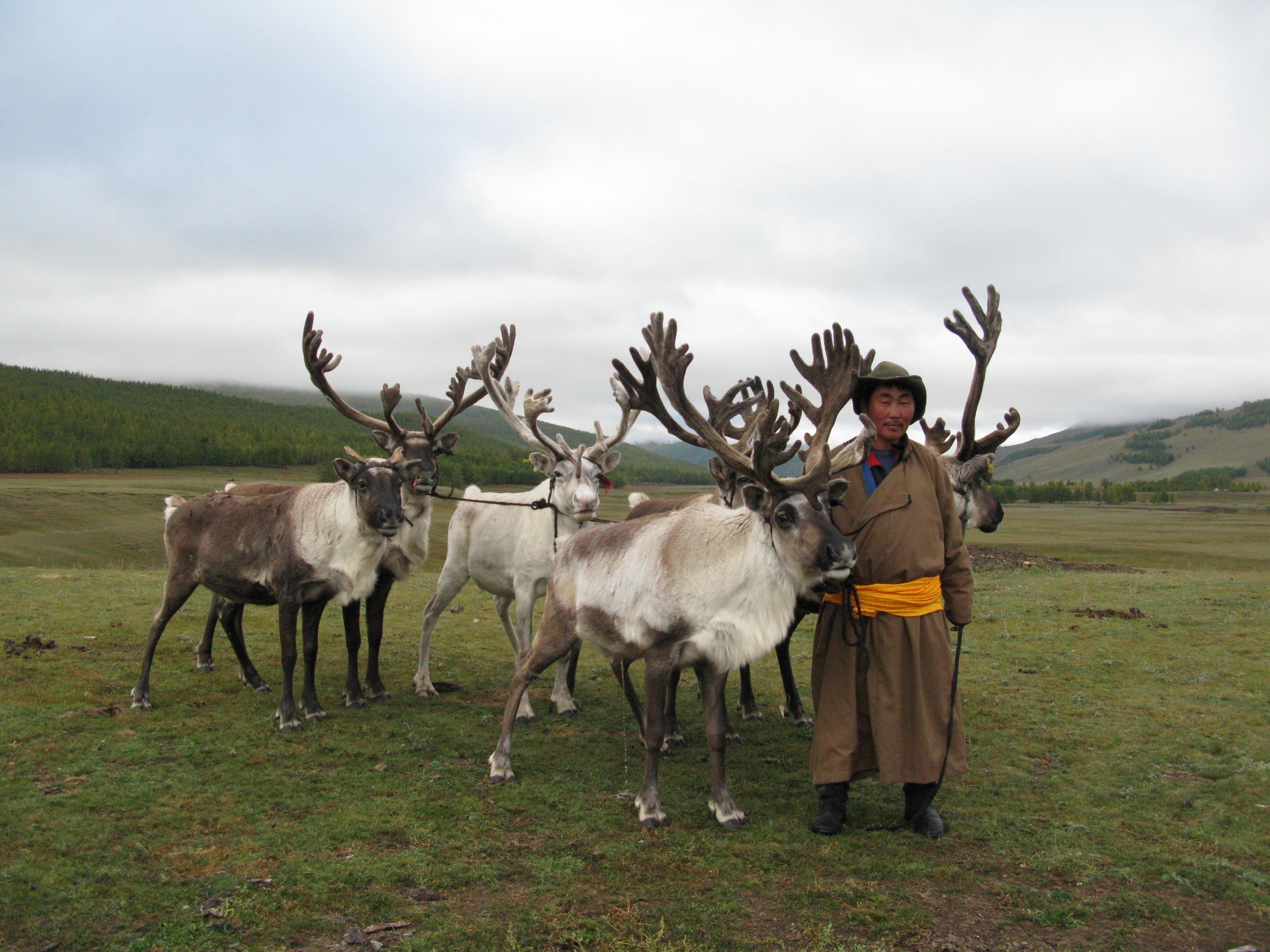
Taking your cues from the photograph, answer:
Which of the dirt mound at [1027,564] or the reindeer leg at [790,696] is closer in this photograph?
the reindeer leg at [790,696]

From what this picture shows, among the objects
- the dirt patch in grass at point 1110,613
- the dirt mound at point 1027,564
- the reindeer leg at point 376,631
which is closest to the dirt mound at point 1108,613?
the dirt patch in grass at point 1110,613

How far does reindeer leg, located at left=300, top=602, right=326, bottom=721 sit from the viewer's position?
8.19m

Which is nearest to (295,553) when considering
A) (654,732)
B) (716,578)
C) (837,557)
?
(654,732)

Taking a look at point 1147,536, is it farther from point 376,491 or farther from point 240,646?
point 240,646

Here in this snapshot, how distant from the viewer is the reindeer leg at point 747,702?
8594mm

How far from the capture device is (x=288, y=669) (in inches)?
309

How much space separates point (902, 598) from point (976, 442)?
4.79m

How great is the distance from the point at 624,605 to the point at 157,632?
5754mm

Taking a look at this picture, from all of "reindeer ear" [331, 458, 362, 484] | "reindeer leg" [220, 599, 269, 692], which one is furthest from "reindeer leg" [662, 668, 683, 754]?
"reindeer leg" [220, 599, 269, 692]

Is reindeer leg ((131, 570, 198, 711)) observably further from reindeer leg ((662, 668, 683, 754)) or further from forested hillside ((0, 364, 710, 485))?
forested hillside ((0, 364, 710, 485))

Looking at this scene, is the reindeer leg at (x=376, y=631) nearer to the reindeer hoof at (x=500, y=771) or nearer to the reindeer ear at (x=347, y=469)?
the reindeer ear at (x=347, y=469)

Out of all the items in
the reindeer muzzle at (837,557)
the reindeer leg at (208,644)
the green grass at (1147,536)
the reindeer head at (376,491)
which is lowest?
the green grass at (1147,536)

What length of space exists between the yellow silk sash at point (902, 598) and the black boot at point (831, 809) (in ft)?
4.25

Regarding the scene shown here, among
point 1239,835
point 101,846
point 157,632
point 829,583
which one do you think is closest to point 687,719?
point 829,583
